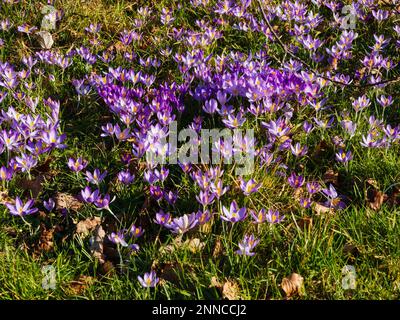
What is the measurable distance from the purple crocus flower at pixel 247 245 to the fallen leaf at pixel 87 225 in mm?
802

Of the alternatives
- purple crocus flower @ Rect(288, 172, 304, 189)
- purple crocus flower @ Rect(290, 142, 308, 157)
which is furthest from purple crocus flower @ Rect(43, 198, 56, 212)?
purple crocus flower @ Rect(290, 142, 308, 157)

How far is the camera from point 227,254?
2.75 metres

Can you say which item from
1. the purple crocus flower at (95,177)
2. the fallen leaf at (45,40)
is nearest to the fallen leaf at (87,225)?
the purple crocus flower at (95,177)

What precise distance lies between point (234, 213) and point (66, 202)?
960mm

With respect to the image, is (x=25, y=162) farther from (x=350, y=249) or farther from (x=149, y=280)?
(x=350, y=249)

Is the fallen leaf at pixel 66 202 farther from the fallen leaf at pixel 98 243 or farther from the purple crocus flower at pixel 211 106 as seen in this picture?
the purple crocus flower at pixel 211 106

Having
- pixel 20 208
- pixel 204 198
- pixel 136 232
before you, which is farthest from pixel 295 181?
pixel 20 208

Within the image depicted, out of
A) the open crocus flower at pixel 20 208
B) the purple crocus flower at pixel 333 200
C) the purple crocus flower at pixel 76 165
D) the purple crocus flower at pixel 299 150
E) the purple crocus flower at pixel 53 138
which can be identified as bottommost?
the open crocus flower at pixel 20 208

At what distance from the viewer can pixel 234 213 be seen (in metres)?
2.86

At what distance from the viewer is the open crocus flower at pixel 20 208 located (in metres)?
2.89

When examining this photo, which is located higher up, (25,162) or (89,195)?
(25,162)

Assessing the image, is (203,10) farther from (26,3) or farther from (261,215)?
(261,215)
